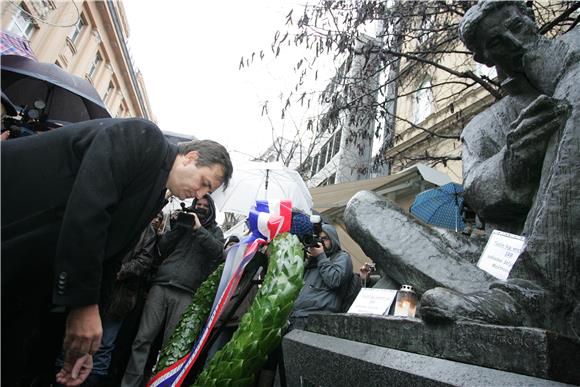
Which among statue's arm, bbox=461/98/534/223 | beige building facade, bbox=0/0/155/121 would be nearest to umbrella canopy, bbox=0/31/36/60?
statue's arm, bbox=461/98/534/223

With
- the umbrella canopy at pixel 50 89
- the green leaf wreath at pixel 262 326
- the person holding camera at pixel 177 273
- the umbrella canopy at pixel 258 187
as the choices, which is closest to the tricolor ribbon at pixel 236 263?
the green leaf wreath at pixel 262 326

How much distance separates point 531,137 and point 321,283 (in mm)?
2045

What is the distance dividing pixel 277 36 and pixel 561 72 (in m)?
4.37

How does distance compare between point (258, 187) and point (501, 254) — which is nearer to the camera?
point (501, 254)

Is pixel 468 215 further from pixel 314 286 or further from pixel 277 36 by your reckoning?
pixel 277 36

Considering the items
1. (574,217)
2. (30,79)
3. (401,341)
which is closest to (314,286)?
(401,341)

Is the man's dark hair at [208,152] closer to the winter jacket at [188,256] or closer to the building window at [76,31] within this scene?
the winter jacket at [188,256]

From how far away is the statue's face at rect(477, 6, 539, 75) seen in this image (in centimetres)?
216

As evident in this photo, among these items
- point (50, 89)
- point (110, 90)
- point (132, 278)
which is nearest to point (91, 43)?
point (110, 90)

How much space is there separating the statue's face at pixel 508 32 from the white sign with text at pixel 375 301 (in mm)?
1500

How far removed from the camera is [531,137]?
6.01 ft

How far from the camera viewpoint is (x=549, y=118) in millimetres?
1765

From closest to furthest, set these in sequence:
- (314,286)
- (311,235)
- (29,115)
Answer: (311,235) → (29,115) → (314,286)

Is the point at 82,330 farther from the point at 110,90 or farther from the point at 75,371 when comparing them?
the point at 110,90
